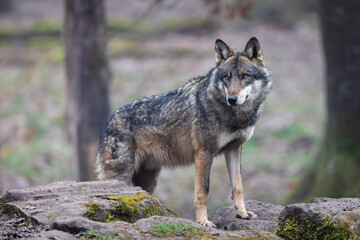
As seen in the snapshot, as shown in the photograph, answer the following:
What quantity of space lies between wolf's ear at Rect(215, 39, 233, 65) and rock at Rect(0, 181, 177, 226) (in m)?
2.09

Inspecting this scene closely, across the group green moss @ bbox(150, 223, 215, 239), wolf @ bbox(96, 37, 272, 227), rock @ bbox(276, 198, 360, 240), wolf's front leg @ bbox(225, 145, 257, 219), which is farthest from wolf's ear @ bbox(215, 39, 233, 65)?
green moss @ bbox(150, 223, 215, 239)

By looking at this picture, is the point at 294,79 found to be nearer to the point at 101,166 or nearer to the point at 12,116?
the point at 12,116

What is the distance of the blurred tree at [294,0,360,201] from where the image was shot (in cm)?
1052

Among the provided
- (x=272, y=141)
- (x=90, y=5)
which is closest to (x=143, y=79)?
(x=272, y=141)

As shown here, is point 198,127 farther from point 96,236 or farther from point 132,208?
point 96,236

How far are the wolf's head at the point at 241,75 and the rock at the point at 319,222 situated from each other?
5.26ft

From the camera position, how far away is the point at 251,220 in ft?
20.9

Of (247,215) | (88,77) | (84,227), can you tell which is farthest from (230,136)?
(88,77)

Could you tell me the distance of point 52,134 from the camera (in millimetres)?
15688

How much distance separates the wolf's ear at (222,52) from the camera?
679 cm

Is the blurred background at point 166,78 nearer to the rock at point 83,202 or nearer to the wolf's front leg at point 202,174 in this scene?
the wolf's front leg at point 202,174

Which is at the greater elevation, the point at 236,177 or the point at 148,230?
the point at 236,177

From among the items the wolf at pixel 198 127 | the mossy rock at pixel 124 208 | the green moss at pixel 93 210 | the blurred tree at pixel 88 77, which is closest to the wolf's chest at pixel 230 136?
the wolf at pixel 198 127

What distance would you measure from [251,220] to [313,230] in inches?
49.9
